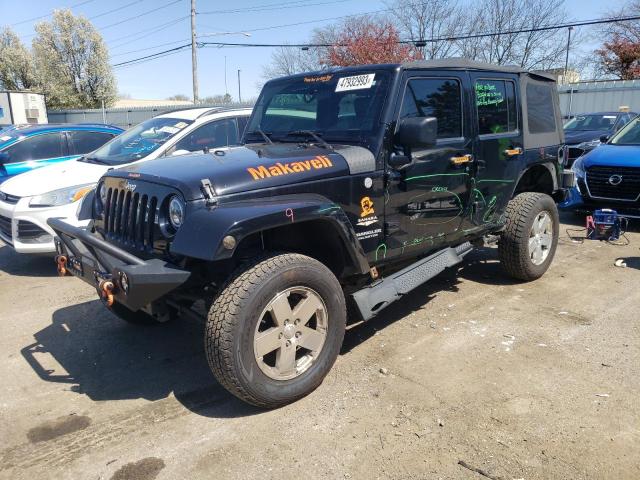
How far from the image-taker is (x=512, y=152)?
4.91m

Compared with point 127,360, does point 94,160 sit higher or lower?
higher

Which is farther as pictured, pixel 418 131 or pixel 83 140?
pixel 83 140

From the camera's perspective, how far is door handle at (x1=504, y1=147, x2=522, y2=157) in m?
A: 4.86

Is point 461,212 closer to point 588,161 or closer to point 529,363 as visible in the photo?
point 529,363

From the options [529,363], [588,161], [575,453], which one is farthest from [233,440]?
[588,161]

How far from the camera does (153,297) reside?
287cm

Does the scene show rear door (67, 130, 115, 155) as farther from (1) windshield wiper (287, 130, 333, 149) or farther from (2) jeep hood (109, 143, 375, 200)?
(1) windshield wiper (287, 130, 333, 149)

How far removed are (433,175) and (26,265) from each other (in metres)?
5.29

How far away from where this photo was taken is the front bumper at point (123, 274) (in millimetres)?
2801

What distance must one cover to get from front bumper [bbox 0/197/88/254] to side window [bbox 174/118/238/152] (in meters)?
1.47

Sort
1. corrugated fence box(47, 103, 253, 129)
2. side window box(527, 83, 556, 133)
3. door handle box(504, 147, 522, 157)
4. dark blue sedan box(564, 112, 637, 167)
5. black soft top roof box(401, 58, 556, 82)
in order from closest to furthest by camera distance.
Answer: black soft top roof box(401, 58, 556, 82) < door handle box(504, 147, 522, 157) < side window box(527, 83, 556, 133) < dark blue sedan box(564, 112, 637, 167) < corrugated fence box(47, 103, 253, 129)

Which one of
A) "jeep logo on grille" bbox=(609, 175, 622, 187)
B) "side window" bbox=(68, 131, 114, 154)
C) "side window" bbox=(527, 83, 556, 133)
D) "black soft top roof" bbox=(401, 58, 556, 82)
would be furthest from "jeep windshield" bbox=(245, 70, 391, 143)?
"jeep logo on grille" bbox=(609, 175, 622, 187)

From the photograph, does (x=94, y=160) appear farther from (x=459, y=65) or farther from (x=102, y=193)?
(x=459, y=65)

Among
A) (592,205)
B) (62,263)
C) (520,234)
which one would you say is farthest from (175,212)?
(592,205)
